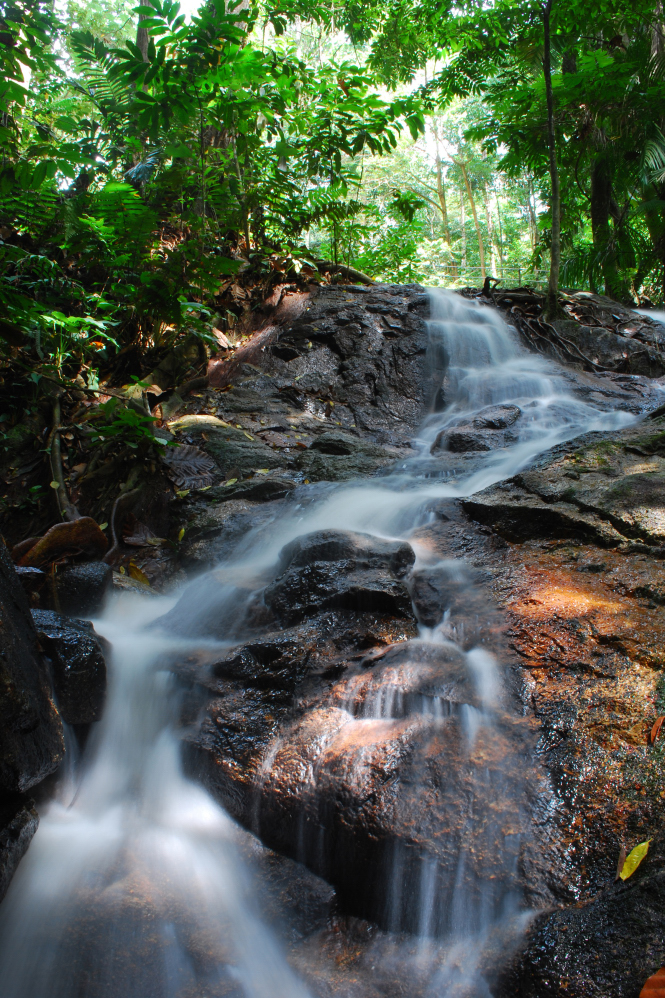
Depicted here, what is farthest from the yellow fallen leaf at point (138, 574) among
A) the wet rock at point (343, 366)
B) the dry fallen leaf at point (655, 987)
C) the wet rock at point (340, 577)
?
the dry fallen leaf at point (655, 987)

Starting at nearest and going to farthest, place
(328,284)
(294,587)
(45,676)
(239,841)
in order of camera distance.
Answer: (239,841)
(45,676)
(294,587)
(328,284)

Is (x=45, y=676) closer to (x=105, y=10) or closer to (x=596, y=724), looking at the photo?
(x=596, y=724)

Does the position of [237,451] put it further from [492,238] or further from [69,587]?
[492,238]

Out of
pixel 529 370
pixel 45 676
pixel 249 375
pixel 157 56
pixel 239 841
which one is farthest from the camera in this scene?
pixel 529 370

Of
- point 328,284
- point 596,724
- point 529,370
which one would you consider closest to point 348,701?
point 596,724

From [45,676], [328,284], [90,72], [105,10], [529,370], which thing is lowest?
[45,676]

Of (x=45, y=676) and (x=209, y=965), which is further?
(x=45, y=676)

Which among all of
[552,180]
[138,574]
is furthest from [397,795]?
[552,180]

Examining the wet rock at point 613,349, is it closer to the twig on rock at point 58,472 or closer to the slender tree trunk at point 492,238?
the twig on rock at point 58,472

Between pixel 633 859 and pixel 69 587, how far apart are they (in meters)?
3.18

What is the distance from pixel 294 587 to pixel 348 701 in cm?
78

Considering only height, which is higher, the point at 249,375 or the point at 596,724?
the point at 249,375

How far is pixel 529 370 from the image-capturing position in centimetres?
746

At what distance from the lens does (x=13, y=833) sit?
1.89m
